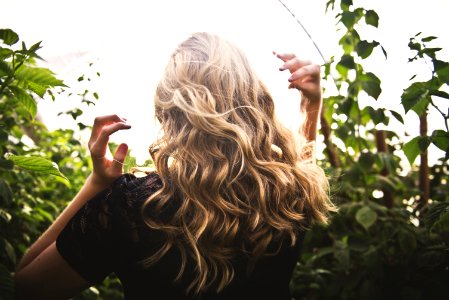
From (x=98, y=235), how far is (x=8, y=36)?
72 cm

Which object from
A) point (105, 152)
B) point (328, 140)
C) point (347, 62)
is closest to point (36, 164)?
point (105, 152)

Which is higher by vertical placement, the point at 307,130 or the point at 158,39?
the point at 158,39

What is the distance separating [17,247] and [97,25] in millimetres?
1210

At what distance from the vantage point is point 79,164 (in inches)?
116

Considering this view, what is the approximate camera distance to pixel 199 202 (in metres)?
1.18

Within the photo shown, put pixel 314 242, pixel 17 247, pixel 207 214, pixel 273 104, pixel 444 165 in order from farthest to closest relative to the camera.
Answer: pixel 444 165 → pixel 314 242 → pixel 17 247 → pixel 273 104 → pixel 207 214

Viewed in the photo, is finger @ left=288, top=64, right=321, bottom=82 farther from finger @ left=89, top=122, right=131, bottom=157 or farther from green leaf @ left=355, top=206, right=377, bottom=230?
green leaf @ left=355, top=206, right=377, bottom=230

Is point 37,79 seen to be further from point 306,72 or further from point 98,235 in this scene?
point 306,72

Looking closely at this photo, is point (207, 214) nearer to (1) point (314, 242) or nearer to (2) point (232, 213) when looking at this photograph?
(2) point (232, 213)

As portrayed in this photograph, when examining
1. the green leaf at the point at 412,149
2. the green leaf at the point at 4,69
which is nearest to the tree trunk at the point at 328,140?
the green leaf at the point at 412,149

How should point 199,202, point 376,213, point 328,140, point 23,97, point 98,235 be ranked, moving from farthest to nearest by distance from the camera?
1. point 328,140
2. point 376,213
3. point 23,97
4. point 199,202
5. point 98,235

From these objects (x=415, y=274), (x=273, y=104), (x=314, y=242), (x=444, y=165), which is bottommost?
(x=314, y=242)

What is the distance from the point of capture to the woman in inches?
43.1

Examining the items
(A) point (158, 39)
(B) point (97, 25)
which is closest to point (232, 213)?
(A) point (158, 39)
